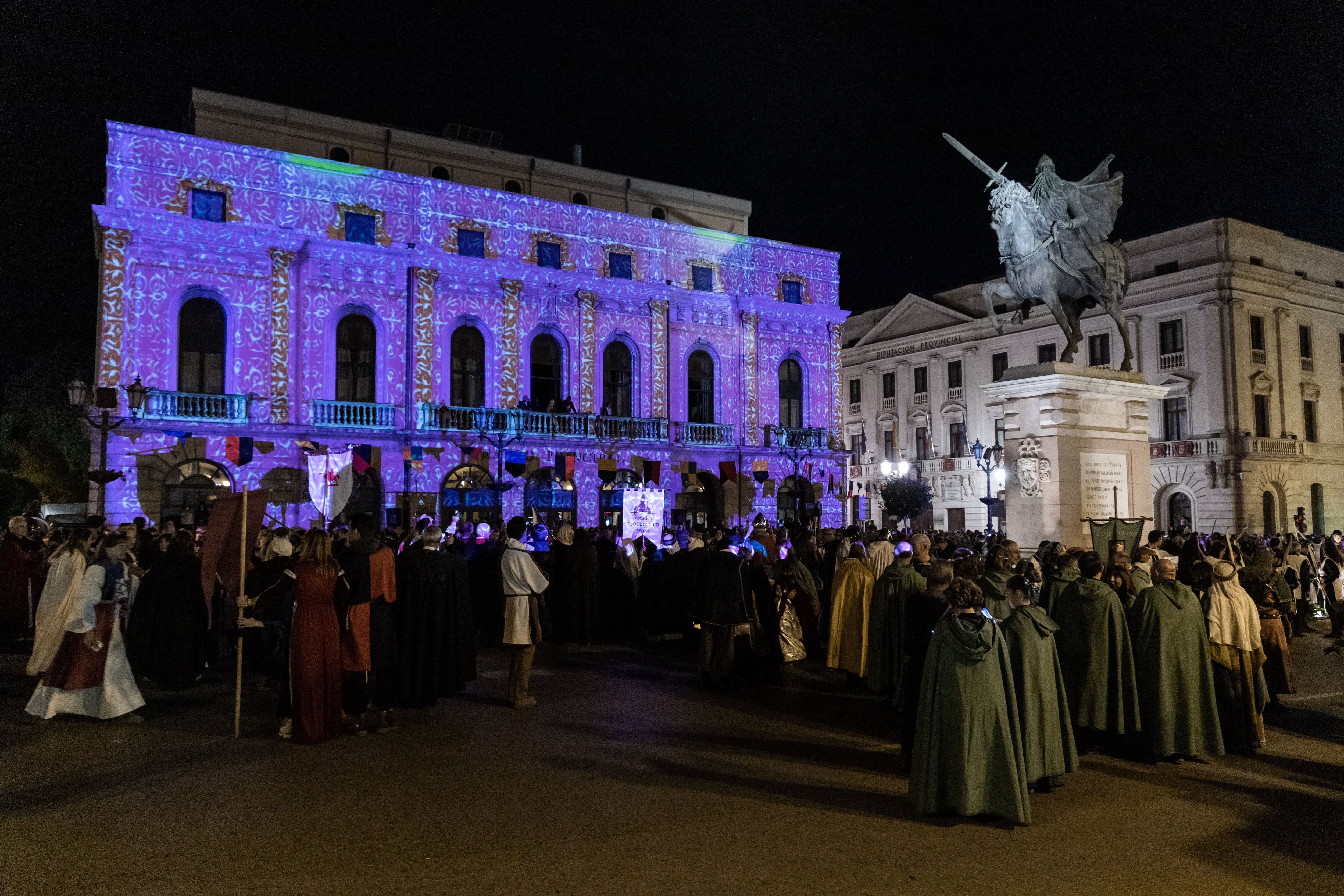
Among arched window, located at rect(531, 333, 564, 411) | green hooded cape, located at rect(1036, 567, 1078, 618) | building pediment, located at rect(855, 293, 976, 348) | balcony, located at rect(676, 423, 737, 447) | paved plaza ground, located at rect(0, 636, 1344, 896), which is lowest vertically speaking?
paved plaza ground, located at rect(0, 636, 1344, 896)

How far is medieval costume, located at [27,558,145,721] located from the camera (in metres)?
9.04

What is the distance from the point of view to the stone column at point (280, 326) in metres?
28.5

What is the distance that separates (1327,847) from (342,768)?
22.4 ft

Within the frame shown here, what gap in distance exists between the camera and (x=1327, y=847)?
5.65 m

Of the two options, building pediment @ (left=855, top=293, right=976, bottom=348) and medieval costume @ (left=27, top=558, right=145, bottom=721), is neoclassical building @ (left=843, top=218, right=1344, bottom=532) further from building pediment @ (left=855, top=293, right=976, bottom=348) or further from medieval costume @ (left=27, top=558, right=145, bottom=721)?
medieval costume @ (left=27, top=558, right=145, bottom=721)

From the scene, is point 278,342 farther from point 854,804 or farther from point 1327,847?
point 1327,847

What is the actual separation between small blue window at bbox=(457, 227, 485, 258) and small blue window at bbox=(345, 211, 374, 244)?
2837mm

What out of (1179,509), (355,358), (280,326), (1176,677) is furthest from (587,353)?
(1176,677)

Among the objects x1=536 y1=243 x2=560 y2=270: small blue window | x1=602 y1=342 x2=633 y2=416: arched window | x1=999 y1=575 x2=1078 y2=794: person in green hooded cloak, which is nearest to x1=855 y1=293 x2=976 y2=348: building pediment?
x1=602 y1=342 x2=633 y2=416: arched window

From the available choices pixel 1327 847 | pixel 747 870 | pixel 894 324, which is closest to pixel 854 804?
pixel 747 870

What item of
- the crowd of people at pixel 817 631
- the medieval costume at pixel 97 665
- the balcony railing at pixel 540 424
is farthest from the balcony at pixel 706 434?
the medieval costume at pixel 97 665

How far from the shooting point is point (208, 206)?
90.9 ft

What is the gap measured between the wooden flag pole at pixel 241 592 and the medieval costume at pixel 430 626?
1.43 m

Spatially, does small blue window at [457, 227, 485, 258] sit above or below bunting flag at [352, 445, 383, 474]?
above
